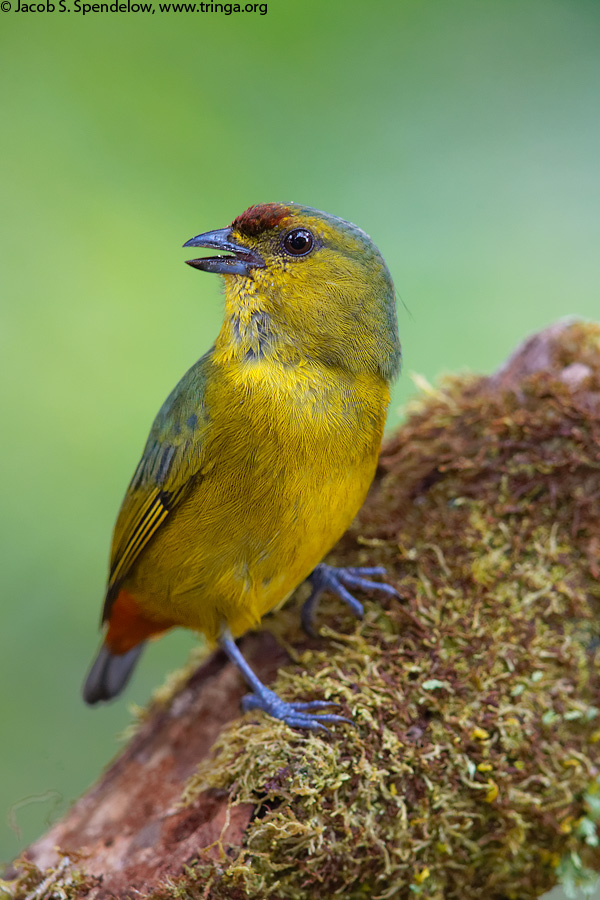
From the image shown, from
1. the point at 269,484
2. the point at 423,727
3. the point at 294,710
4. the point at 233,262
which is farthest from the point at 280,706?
the point at 233,262

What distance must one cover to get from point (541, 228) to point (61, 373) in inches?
134

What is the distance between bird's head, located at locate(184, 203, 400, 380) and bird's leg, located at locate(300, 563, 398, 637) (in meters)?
0.86

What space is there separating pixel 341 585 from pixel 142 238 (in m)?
2.83

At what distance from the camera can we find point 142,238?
16.5ft

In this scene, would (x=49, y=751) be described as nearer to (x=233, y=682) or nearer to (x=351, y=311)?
(x=233, y=682)

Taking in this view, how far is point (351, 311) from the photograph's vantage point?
2.84 m

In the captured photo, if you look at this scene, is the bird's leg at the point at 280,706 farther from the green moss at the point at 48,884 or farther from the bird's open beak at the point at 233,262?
the bird's open beak at the point at 233,262

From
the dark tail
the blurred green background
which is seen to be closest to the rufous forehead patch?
the dark tail

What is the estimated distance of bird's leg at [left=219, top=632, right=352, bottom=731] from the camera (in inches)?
103

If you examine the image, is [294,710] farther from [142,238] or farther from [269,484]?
[142,238]

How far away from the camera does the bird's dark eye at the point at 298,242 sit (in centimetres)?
279

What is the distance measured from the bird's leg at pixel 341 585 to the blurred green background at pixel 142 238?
2131 millimetres

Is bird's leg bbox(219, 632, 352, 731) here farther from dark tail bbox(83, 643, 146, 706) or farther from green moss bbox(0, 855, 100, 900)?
dark tail bbox(83, 643, 146, 706)

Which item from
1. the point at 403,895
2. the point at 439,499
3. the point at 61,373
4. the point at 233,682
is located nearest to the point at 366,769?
the point at 403,895
